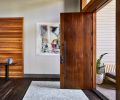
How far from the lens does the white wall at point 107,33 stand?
261 inches

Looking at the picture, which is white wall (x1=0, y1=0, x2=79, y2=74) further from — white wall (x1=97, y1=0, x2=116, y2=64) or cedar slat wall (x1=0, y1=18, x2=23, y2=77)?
white wall (x1=97, y1=0, x2=116, y2=64)

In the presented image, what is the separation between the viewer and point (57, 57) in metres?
7.09

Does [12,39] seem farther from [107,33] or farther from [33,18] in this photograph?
[107,33]

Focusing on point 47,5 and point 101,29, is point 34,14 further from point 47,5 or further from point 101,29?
point 101,29

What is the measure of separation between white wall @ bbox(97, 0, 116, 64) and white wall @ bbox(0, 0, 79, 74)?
116cm

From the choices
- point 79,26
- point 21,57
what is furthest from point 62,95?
point 21,57

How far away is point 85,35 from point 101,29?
67.9 inches

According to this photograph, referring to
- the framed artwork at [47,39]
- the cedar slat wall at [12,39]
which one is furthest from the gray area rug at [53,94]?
the cedar slat wall at [12,39]

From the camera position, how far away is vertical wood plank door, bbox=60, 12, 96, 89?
5.22 m

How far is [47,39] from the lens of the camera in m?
7.08

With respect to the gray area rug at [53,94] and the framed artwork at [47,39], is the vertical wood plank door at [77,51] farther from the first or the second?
the framed artwork at [47,39]

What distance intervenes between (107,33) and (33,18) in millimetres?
2753

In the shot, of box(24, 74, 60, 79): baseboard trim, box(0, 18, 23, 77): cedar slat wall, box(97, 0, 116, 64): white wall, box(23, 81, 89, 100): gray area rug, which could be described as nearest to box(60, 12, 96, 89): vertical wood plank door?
box(23, 81, 89, 100): gray area rug

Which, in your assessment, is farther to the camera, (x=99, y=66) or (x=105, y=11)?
(x=105, y=11)
